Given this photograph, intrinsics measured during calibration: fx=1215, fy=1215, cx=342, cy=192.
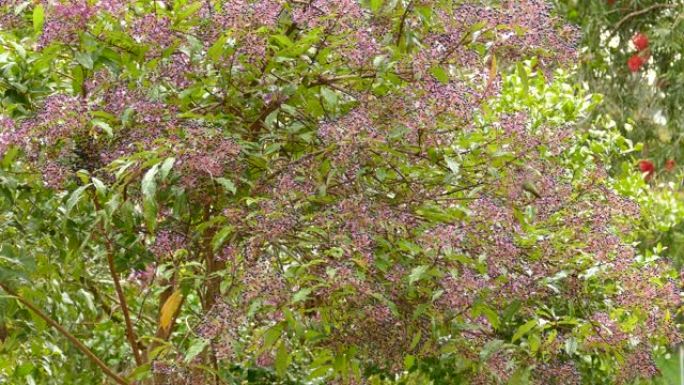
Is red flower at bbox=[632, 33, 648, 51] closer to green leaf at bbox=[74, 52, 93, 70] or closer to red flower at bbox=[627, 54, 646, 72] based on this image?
red flower at bbox=[627, 54, 646, 72]

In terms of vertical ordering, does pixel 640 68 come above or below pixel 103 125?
below

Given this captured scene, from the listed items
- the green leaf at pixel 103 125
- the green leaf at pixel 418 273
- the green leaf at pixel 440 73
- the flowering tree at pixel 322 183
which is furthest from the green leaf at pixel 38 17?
the green leaf at pixel 418 273

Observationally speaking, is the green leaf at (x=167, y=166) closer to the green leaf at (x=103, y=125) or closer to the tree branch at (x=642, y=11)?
the green leaf at (x=103, y=125)

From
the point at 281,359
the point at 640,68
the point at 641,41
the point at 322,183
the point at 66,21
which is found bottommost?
the point at 640,68

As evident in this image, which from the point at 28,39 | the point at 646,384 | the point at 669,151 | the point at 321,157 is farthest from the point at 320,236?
the point at 669,151

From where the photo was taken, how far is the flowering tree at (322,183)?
271cm

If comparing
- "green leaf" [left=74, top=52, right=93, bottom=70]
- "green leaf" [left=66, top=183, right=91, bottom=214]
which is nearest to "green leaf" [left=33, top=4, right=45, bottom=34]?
"green leaf" [left=74, top=52, right=93, bottom=70]

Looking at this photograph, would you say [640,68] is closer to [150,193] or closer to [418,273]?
[418,273]

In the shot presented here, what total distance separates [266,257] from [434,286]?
42 centimetres

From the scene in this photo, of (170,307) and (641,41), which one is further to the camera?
(641,41)

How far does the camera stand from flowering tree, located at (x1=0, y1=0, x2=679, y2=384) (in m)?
2.71

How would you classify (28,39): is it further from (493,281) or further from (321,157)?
(493,281)

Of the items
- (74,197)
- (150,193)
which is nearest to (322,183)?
(150,193)

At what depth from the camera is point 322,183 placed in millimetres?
2785
